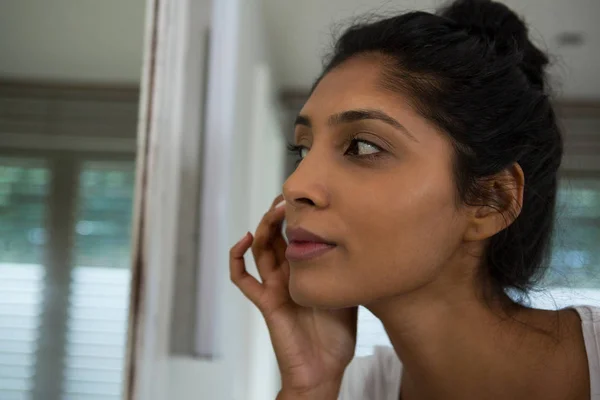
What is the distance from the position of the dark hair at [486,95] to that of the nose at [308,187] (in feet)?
0.38

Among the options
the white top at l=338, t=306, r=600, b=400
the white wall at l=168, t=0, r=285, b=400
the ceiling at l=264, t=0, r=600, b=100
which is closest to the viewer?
the white top at l=338, t=306, r=600, b=400

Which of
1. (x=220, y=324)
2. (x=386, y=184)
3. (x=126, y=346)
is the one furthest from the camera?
(x=220, y=324)

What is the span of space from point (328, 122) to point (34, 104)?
309mm

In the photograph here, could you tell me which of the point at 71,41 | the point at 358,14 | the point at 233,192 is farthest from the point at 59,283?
the point at 358,14

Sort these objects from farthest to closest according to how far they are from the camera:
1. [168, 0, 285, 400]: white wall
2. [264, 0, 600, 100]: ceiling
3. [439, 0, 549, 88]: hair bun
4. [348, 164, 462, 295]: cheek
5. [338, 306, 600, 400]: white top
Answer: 1. [264, 0, 600, 100]: ceiling
2. [168, 0, 285, 400]: white wall
3. [338, 306, 600, 400]: white top
4. [439, 0, 549, 88]: hair bun
5. [348, 164, 462, 295]: cheek

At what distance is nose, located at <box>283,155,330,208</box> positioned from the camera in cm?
53

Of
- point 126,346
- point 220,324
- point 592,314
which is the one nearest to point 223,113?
point 220,324

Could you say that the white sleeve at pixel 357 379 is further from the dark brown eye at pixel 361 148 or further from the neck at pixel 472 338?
the dark brown eye at pixel 361 148

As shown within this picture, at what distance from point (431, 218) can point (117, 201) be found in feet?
1.16

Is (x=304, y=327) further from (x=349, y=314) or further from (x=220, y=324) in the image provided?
(x=220, y=324)

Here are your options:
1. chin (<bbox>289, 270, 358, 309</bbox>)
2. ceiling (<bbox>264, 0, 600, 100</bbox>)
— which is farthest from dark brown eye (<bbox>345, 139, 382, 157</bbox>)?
ceiling (<bbox>264, 0, 600, 100</bbox>)

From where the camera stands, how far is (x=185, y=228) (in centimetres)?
84

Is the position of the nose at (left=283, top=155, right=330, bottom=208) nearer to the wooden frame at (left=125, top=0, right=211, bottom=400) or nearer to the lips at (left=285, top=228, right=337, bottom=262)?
the lips at (left=285, top=228, right=337, bottom=262)

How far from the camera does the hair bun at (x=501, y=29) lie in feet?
2.06
